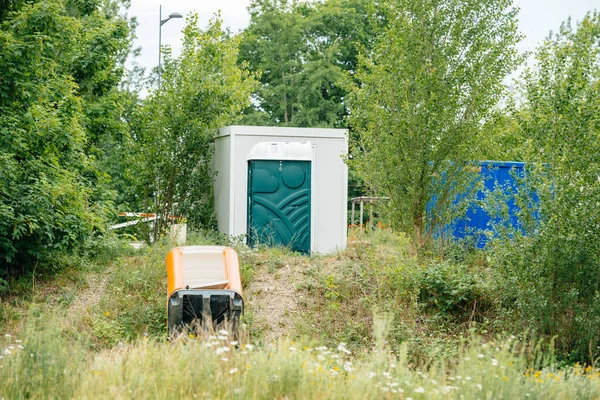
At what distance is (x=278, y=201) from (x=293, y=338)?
15.7 ft

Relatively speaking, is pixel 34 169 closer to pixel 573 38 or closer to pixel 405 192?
pixel 405 192

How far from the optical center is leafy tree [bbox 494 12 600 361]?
923 cm

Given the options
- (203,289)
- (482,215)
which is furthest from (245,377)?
(482,215)

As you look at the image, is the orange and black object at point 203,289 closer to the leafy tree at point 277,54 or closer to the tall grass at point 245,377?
the tall grass at point 245,377

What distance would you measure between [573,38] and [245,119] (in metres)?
27.1

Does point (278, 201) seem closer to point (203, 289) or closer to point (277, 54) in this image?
point (203, 289)

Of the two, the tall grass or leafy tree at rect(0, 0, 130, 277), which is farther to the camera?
leafy tree at rect(0, 0, 130, 277)

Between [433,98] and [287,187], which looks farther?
[287,187]

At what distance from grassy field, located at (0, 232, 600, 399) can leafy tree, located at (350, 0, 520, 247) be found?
36.8 inches

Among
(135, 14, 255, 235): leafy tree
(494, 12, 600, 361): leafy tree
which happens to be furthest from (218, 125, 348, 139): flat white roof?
(494, 12, 600, 361): leafy tree

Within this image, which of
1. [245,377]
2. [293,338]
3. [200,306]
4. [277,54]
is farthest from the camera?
[277,54]

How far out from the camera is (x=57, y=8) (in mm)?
11188

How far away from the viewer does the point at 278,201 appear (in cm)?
1438

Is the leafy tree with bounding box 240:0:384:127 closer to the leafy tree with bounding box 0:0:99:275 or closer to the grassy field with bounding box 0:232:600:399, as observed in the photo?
the grassy field with bounding box 0:232:600:399
